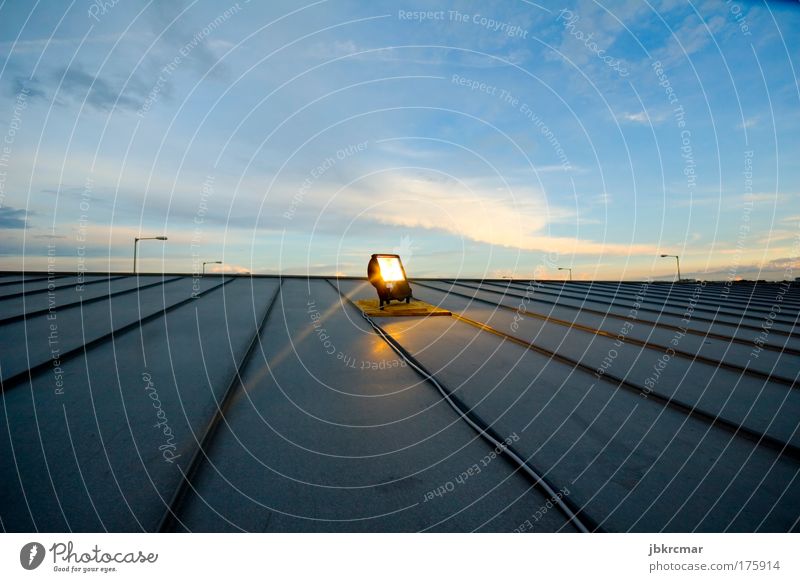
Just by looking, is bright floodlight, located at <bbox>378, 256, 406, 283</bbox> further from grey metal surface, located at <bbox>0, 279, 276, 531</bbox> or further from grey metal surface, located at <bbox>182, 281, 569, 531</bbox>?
grey metal surface, located at <bbox>182, 281, 569, 531</bbox>

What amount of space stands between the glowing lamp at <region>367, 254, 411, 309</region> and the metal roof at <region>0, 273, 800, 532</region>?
11.2 feet

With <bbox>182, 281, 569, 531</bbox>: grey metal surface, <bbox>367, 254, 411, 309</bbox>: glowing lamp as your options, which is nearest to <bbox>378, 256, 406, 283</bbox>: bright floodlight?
<bbox>367, 254, 411, 309</bbox>: glowing lamp

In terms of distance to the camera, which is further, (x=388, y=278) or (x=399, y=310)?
(x=388, y=278)

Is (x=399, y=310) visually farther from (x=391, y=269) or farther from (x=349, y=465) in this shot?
(x=349, y=465)

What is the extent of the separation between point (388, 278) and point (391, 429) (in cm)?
826

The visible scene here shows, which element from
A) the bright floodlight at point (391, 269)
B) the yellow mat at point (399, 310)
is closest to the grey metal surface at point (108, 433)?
the yellow mat at point (399, 310)

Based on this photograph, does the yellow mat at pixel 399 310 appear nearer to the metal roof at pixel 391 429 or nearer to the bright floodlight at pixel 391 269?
the bright floodlight at pixel 391 269

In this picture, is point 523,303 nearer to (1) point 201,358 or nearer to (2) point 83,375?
(1) point 201,358

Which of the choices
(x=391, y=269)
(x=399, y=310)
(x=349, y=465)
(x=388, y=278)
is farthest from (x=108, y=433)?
(x=391, y=269)

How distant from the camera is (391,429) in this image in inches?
175

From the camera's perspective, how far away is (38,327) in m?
8.30

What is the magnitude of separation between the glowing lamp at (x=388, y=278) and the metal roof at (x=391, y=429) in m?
3.42
